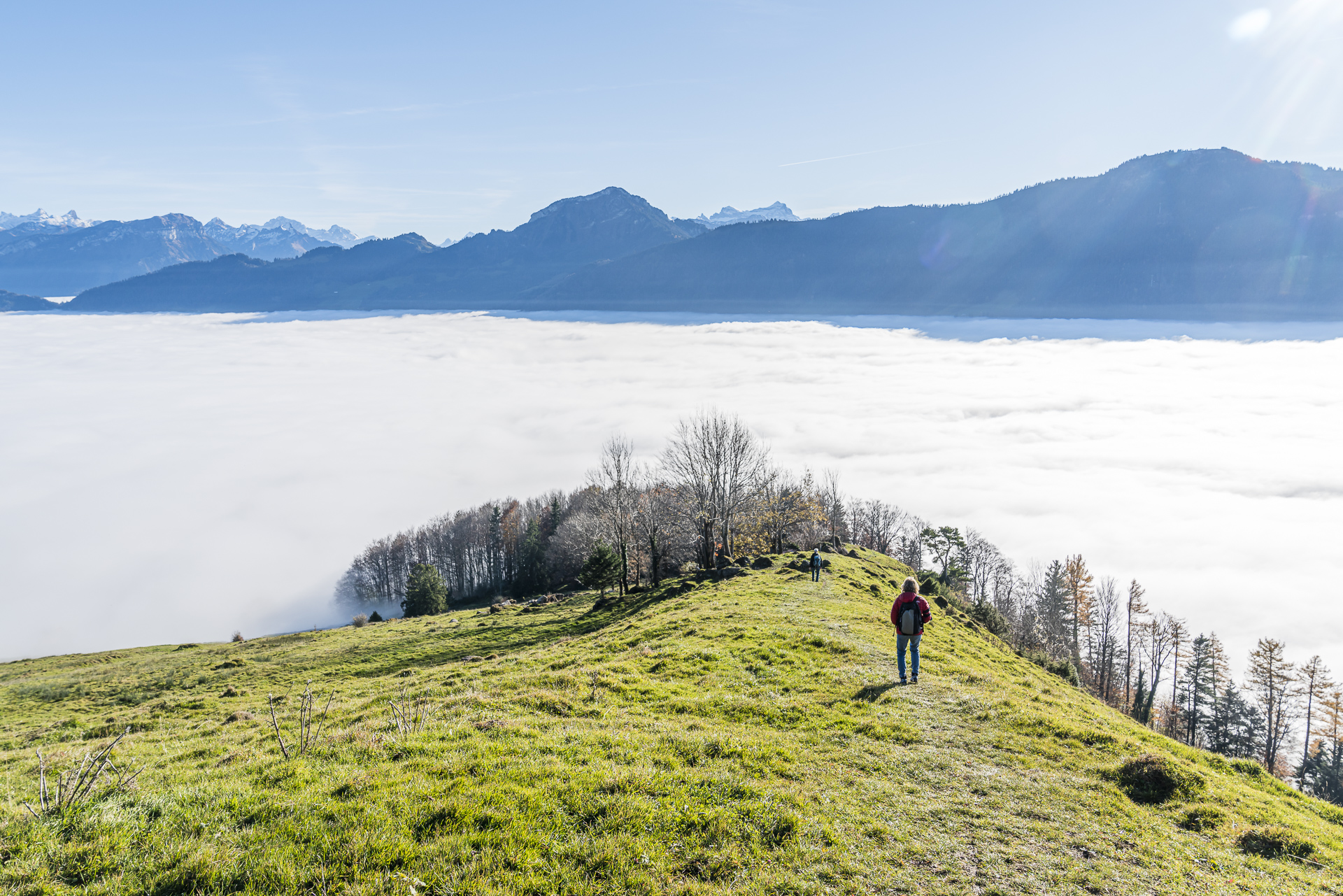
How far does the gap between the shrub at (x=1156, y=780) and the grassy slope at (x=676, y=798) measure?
32 cm

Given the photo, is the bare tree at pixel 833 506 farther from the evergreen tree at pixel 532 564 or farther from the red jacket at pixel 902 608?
the red jacket at pixel 902 608

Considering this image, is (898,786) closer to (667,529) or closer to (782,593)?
(782,593)

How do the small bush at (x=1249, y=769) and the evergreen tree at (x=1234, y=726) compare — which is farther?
the evergreen tree at (x=1234, y=726)

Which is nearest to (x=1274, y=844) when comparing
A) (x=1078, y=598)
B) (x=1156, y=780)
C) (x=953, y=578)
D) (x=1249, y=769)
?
→ (x=1156, y=780)

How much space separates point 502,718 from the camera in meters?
13.8

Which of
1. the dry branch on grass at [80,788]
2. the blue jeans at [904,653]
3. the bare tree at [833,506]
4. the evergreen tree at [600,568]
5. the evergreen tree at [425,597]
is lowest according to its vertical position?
the evergreen tree at [425,597]

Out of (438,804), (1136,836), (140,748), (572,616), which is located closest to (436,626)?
(572,616)

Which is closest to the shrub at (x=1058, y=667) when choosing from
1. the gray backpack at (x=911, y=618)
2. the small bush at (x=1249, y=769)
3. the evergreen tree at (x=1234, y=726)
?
the small bush at (x=1249, y=769)

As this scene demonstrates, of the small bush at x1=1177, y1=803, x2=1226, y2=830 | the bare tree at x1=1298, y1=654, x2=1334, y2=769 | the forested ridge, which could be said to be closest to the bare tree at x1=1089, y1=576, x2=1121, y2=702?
the forested ridge

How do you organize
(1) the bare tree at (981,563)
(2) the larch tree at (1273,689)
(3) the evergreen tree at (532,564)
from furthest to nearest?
(3) the evergreen tree at (532,564) < (1) the bare tree at (981,563) < (2) the larch tree at (1273,689)

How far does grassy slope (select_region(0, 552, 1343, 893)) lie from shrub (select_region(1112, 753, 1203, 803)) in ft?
1.06

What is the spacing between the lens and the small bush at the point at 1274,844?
34.9 feet

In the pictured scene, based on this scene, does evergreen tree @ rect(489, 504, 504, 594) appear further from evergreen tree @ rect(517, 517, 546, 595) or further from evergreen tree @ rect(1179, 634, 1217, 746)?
evergreen tree @ rect(1179, 634, 1217, 746)

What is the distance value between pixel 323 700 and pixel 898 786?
74.0ft
